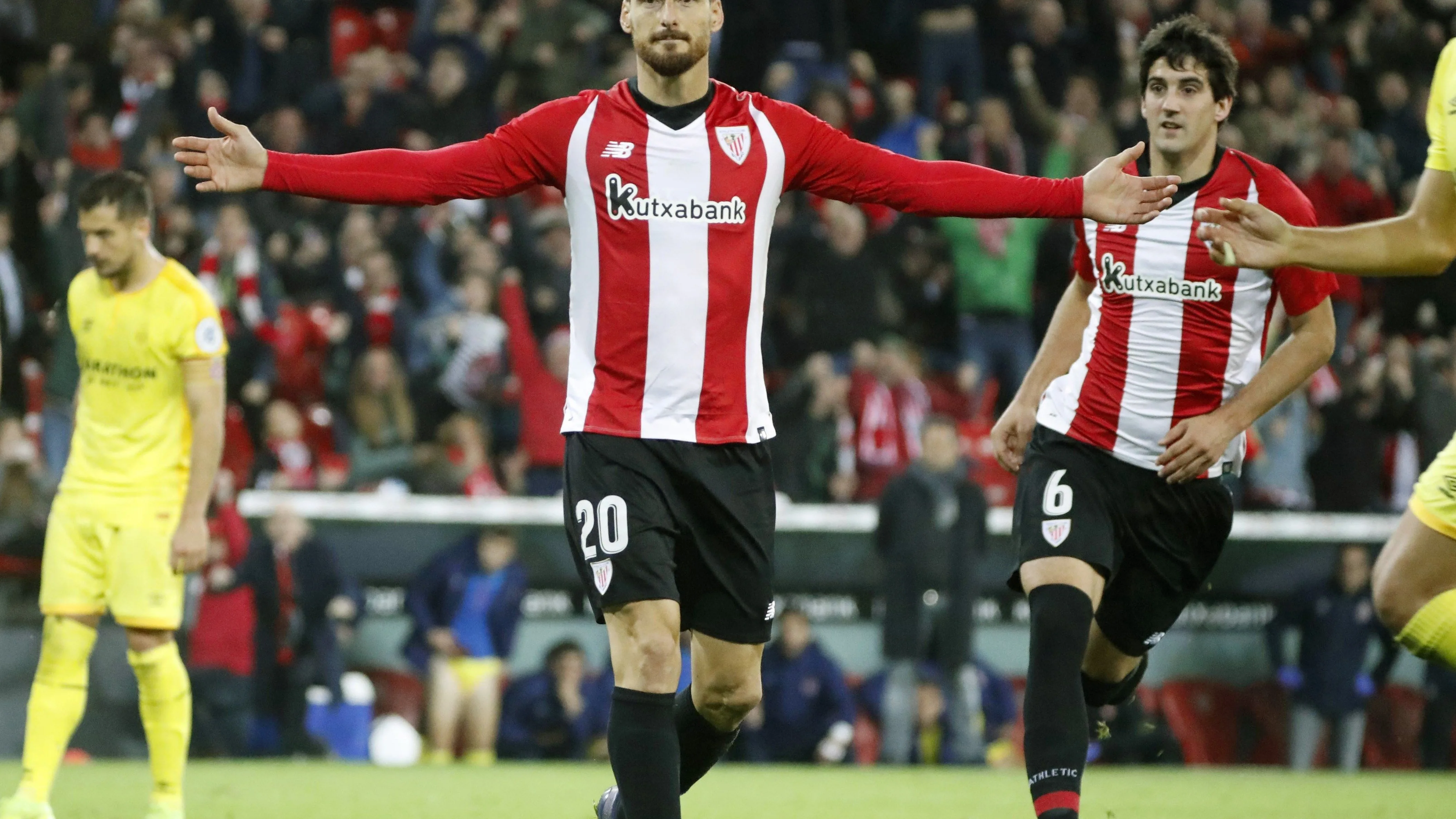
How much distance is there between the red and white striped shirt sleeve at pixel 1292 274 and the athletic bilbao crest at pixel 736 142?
1.77m

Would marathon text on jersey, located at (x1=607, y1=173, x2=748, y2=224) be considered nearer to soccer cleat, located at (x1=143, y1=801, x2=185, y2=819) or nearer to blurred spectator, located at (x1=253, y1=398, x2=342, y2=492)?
soccer cleat, located at (x1=143, y1=801, x2=185, y2=819)

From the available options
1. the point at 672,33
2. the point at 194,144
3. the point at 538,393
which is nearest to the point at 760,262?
the point at 672,33

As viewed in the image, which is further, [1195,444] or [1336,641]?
[1336,641]

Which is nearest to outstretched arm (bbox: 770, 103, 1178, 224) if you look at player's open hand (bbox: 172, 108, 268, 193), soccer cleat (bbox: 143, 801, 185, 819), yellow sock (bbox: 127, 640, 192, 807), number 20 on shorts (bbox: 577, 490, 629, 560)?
number 20 on shorts (bbox: 577, 490, 629, 560)

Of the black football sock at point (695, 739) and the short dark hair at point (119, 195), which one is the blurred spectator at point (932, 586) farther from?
the black football sock at point (695, 739)

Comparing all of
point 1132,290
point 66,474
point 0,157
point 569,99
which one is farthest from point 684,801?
point 0,157

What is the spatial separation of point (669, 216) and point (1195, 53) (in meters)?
1.92

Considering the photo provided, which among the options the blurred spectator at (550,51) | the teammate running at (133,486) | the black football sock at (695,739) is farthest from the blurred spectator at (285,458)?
the black football sock at (695,739)

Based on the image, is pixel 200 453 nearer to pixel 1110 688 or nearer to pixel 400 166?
pixel 400 166

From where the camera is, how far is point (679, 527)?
4750 mm

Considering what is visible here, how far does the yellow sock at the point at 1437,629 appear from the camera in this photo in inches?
181

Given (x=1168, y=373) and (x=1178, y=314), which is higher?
(x=1178, y=314)

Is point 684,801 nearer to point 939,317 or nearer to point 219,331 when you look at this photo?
point 219,331

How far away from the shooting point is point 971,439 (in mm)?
12281
